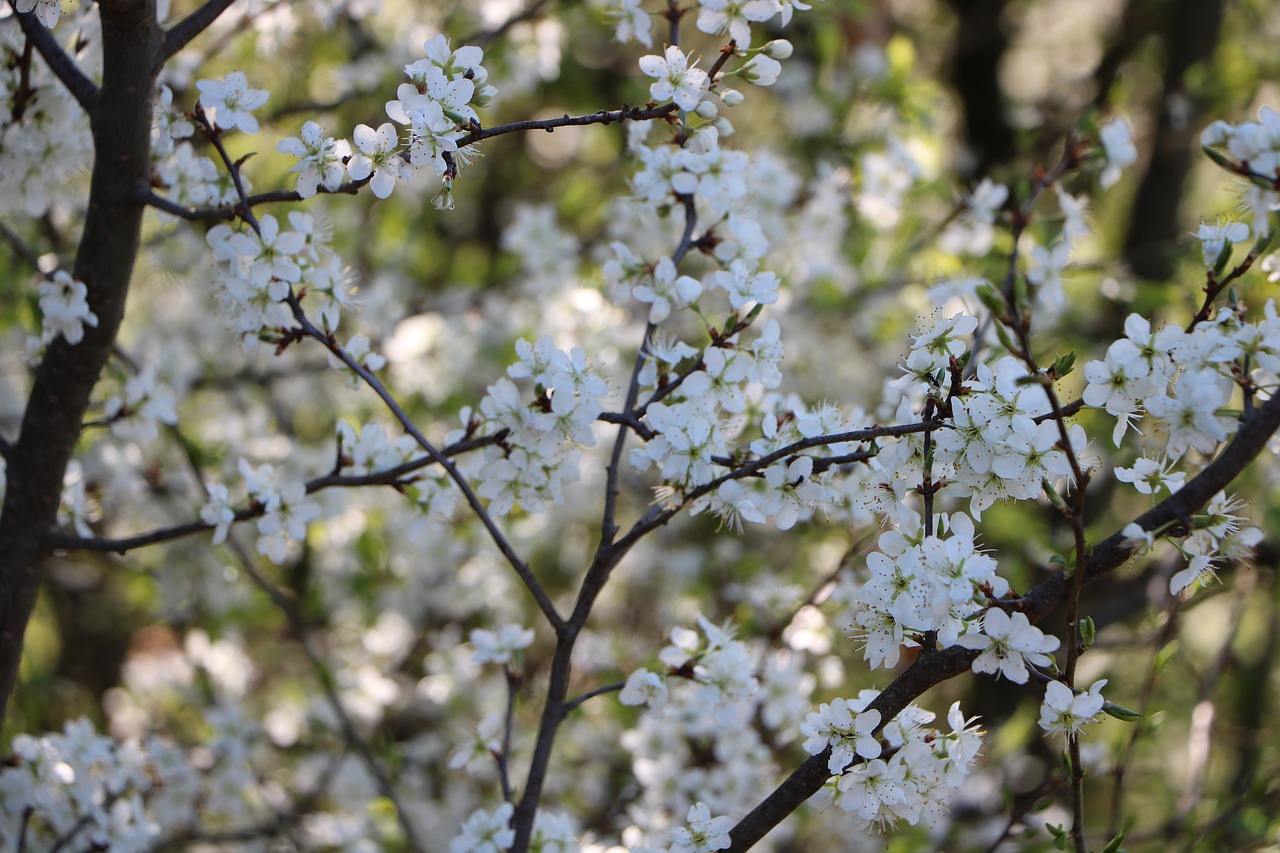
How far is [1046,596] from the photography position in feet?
4.96

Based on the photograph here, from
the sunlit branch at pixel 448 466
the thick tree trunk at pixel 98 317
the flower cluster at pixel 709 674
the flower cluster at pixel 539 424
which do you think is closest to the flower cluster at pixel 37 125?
the thick tree trunk at pixel 98 317

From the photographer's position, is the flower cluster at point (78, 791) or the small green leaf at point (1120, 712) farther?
the flower cluster at point (78, 791)

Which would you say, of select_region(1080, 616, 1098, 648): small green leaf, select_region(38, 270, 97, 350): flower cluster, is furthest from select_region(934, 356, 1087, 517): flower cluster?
select_region(38, 270, 97, 350): flower cluster

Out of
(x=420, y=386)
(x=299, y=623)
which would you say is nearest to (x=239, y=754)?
(x=299, y=623)

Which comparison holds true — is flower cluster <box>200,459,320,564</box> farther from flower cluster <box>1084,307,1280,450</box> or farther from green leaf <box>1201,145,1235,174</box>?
green leaf <box>1201,145,1235,174</box>

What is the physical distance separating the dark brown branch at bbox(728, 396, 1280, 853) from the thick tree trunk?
4.78ft

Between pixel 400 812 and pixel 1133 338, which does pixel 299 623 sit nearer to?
pixel 400 812

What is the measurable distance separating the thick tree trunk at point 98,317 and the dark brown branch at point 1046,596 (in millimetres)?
1457

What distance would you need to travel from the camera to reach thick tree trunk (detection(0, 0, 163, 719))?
183 centimetres

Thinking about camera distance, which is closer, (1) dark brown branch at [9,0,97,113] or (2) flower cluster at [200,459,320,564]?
(1) dark brown branch at [9,0,97,113]

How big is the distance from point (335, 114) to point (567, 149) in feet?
8.53

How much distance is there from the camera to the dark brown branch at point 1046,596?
141cm

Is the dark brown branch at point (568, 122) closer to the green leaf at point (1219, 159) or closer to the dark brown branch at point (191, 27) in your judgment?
the dark brown branch at point (191, 27)

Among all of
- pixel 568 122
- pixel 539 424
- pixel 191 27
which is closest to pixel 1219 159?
pixel 568 122
